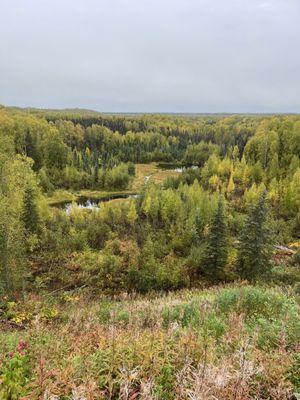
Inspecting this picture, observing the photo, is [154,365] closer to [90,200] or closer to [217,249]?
[217,249]

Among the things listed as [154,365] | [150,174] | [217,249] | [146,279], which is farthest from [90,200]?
[154,365]

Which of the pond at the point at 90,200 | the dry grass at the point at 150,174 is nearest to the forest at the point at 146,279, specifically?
the pond at the point at 90,200

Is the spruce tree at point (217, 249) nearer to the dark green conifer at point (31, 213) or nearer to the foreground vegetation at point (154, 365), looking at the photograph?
the dark green conifer at point (31, 213)

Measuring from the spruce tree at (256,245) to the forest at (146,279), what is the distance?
0.29 feet

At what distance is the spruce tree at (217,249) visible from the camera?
2678 cm

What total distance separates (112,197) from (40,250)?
38.2 meters

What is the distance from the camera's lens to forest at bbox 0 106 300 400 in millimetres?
4841

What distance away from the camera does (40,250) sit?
31.3 m

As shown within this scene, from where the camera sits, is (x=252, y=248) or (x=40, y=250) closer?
(x=252, y=248)

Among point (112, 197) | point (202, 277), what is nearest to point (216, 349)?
point (202, 277)

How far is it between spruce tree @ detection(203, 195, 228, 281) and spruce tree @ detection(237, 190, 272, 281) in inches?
58.5

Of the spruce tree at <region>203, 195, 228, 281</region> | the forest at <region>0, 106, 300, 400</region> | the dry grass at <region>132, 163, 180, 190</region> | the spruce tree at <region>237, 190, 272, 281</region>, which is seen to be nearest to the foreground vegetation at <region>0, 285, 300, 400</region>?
the forest at <region>0, 106, 300, 400</region>

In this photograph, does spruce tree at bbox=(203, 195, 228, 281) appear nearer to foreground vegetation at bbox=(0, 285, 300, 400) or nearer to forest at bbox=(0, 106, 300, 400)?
forest at bbox=(0, 106, 300, 400)

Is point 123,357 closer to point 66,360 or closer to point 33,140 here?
point 66,360
